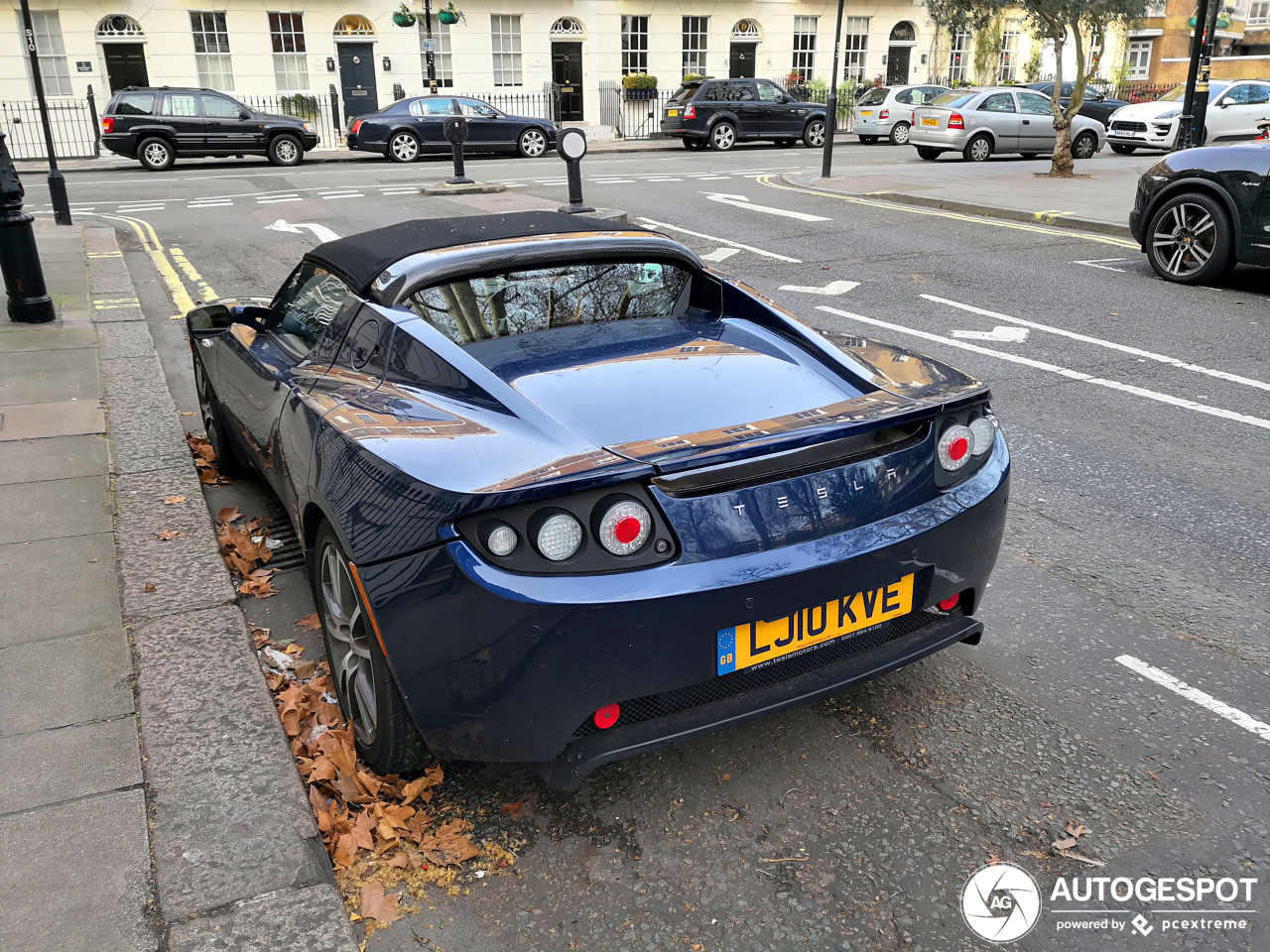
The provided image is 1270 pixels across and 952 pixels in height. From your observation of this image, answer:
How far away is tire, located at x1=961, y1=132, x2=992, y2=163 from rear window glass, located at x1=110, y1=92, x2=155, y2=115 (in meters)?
17.6

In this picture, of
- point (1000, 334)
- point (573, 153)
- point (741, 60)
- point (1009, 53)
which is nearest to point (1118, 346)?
point (1000, 334)

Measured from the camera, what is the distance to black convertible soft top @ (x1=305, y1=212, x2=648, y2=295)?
3.49 meters

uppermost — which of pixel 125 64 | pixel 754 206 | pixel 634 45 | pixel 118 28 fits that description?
pixel 118 28

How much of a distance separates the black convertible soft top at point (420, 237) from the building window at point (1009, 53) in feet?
144

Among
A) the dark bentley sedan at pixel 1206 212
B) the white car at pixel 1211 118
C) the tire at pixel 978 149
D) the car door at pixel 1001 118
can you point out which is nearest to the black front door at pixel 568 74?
the tire at pixel 978 149

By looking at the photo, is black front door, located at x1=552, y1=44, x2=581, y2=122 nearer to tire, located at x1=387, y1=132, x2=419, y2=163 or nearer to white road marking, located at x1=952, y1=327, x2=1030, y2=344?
tire, located at x1=387, y1=132, x2=419, y2=163

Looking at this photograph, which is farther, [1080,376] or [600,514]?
[1080,376]

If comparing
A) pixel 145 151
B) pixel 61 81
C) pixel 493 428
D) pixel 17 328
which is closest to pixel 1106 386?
pixel 493 428

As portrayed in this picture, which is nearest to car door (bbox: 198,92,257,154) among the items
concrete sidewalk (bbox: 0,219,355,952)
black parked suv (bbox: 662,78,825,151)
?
black parked suv (bbox: 662,78,825,151)

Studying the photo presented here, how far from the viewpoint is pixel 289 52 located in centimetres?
3159

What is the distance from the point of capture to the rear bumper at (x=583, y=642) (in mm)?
2297

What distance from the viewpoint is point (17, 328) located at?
25.8ft

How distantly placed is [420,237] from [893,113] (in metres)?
26.8

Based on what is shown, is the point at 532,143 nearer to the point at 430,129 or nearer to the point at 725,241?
the point at 430,129
